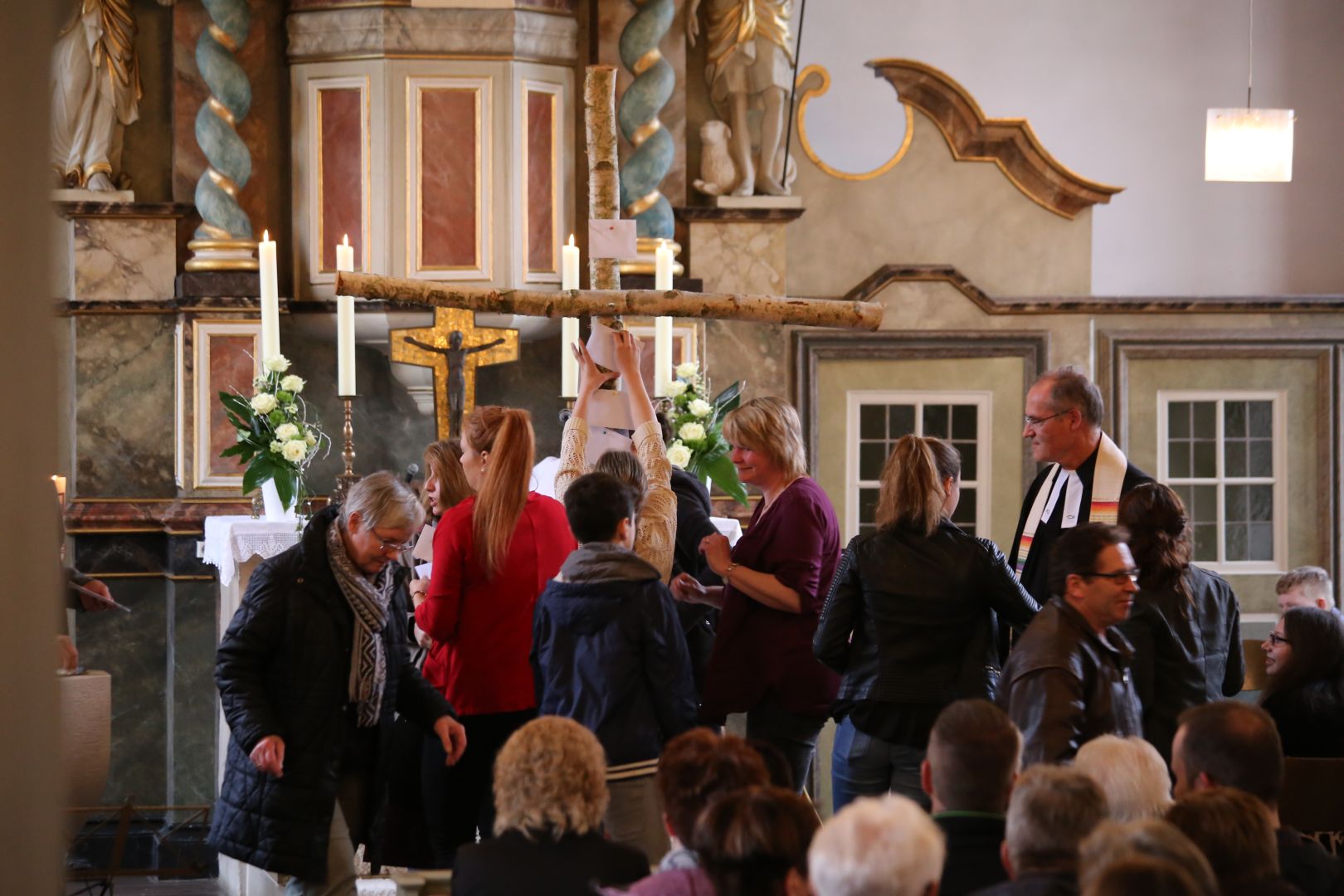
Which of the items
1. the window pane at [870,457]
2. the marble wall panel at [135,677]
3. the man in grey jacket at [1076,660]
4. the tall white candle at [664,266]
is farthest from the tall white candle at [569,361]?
the man in grey jacket at [1076,660]

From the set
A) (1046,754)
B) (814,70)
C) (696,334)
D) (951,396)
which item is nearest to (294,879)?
(1046,754)

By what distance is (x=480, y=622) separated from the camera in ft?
12.7

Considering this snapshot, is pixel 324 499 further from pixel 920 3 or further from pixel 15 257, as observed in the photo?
pixel 15 257

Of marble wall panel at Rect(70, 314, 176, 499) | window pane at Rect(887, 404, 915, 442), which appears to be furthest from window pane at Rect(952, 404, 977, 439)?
marble wall panel at Rect(70, 314, 176, 499)

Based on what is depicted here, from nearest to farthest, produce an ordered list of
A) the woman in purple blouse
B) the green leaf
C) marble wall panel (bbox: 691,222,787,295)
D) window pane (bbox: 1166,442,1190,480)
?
the woman in purple blouse < the green leaf < marble wall panel (bbox: 691,222,787,295) < window pane (bbox: 1166,442,1190,480)

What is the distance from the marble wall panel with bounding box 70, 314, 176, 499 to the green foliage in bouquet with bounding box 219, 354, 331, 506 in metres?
0.92

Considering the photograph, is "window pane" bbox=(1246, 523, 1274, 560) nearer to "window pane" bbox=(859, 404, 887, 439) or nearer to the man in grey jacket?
"window pane" bbox=(859, 404, 887, 439)

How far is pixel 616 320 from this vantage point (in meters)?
4.59

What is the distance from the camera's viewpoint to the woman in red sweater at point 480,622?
150 inches

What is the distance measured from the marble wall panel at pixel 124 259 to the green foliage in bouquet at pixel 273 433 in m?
1.14

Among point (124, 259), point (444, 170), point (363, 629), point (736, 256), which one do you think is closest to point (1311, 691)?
point (363, 629)

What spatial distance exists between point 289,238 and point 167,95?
908 mm

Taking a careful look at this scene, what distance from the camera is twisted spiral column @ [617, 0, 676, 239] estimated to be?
728 cm

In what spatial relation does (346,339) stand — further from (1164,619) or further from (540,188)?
(1164,619)
